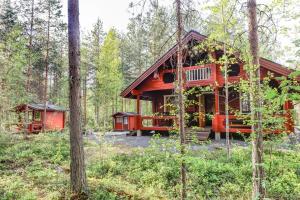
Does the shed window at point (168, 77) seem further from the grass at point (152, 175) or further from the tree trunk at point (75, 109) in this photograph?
the tree trunk at point (75, 109)

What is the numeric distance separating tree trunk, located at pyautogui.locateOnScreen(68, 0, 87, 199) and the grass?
0.37m

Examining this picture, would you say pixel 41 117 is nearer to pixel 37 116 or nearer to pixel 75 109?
pixel 37 116

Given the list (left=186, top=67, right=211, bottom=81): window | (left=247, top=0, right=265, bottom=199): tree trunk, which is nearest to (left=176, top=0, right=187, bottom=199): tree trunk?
(left=247, top=0, right=265, bottom=199): tree trunk

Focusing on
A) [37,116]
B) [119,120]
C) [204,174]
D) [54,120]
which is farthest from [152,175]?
[54,120]

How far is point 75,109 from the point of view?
215 inches

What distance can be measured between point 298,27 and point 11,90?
52.6ft

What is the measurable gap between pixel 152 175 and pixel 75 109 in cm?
365

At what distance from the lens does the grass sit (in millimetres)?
5980

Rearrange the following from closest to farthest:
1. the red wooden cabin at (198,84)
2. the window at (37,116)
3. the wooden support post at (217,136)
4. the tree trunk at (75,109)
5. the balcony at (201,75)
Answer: the tree trunk at (75,109), the red wooden cabin at (198,84), the wooden support post at (217,136), the balcony at (201,75), the window at (37,116)

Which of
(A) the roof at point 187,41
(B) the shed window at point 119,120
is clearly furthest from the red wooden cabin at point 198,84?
(B) the shed window at point 119,120

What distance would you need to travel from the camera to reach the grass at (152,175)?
19.6 feet

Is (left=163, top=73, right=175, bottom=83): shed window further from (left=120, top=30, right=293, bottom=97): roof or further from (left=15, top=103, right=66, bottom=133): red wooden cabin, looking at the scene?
(left=15, top=103, right=66, bottom=133): red wooden cabin

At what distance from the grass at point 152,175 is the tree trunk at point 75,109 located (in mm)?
366

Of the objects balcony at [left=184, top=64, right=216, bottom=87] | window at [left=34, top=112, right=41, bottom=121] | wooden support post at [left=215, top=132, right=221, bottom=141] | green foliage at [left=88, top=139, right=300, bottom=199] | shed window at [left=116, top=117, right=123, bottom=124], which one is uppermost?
balcony at [left=184, top=64, right=216, bottom=87]
